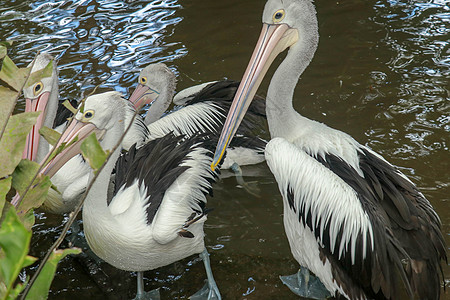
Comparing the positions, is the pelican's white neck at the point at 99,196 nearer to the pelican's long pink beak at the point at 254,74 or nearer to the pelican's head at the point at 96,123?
the pelican's head at the point at 96,123

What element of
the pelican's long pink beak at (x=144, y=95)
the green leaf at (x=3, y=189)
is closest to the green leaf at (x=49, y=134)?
the green leaf at (x=3, y=189)

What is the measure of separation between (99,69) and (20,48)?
3.30ft

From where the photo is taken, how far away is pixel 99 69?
5.18m

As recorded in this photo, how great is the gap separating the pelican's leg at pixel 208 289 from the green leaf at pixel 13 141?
1925 mm

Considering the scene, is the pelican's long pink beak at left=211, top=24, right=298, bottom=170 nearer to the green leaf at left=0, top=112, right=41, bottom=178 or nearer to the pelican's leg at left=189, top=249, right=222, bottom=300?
the pelican's leg at left=189, top=249, right=222, bottom=300

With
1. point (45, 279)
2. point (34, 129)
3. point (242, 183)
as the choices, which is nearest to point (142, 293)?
point (34, 129)

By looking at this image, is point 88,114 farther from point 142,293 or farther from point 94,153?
point 94,153

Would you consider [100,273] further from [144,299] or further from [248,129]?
[248,129]

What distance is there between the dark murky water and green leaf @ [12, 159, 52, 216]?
1942mm

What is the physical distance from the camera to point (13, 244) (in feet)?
2.56

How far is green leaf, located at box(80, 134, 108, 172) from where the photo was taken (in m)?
0.99

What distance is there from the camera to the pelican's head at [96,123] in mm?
2689

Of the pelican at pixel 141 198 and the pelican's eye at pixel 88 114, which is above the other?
the pelican's eye at pixel 88 114

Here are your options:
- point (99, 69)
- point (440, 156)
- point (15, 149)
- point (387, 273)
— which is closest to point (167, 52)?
point (99, 69)
